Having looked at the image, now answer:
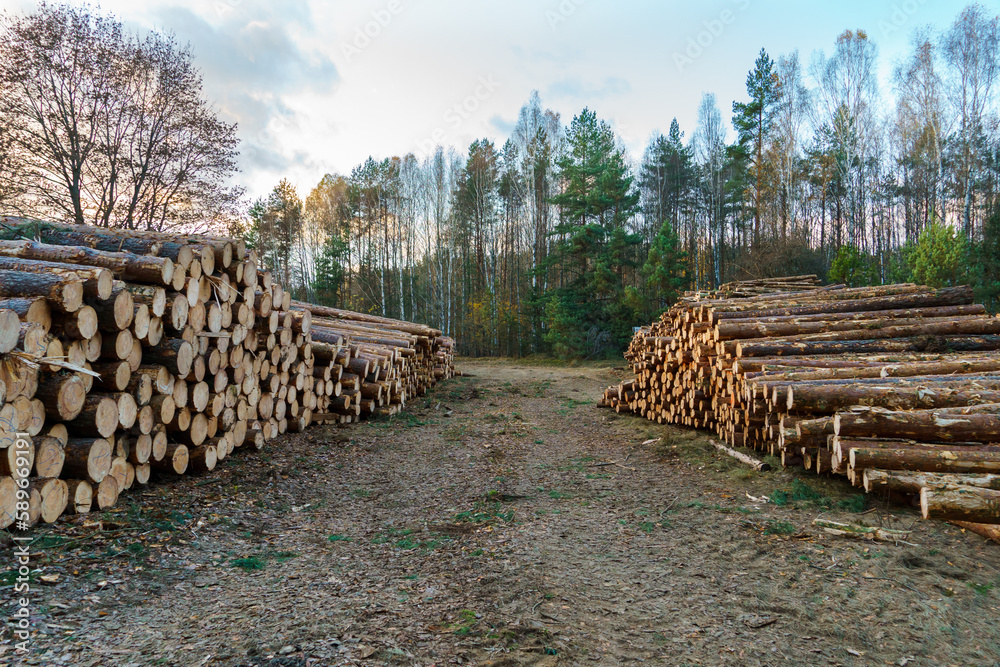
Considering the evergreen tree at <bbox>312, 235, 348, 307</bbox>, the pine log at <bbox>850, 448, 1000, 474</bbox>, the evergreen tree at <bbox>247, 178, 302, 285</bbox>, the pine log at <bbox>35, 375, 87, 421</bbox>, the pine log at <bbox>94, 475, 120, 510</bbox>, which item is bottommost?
the pine log at <bbox>94, 475, 120, 510</bbox>

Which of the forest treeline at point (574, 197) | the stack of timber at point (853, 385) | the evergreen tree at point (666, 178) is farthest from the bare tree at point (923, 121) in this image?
the stack of timber at point (853, 385)

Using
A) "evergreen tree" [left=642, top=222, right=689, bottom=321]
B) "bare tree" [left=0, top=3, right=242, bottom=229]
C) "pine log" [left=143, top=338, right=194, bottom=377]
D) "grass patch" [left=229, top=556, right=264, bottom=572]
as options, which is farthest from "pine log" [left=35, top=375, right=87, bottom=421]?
"evergreen tree" [left=642, top=222, right=689, bottom=321]

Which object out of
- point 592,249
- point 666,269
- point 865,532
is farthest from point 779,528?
point 592,249

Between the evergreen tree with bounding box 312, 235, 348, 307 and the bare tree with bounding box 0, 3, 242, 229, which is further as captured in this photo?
the evergreen tree with bounding box 312, 235, 348, 307

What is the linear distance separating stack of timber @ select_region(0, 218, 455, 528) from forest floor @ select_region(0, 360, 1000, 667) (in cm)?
38

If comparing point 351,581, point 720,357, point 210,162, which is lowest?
point 351,581

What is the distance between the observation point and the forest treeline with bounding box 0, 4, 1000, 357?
567 inches

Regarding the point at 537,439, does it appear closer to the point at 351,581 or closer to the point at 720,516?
the point at 720,516

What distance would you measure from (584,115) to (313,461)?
23.1 m

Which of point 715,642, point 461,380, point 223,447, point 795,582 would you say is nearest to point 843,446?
point 795,582

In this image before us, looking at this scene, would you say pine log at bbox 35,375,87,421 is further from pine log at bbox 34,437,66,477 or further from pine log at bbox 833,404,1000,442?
pine log at bbox 833,404,1000,442

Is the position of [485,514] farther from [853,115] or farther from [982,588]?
[853,115]

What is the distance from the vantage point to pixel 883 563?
342 cm

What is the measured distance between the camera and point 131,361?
14.7 ft
